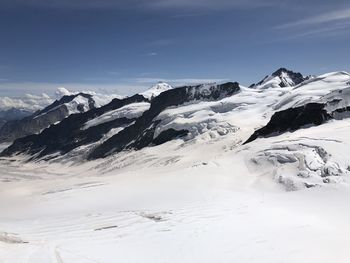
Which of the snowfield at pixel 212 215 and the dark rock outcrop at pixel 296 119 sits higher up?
the dark rock outcrop at pixel 296 119

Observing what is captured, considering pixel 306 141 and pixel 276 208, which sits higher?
pixel 306 141

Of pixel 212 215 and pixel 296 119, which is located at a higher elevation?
pixel 296 119

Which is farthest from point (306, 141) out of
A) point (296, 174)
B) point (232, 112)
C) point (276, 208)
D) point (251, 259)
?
point (232, 112)

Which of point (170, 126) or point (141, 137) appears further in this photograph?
point (141, 137)

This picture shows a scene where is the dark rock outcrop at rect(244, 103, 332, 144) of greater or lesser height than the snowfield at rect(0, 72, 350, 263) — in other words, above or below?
above

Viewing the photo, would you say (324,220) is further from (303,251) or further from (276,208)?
(303,251)

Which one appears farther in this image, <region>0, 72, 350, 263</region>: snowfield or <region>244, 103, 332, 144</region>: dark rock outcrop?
<region>244, 103, 332, 144</region>: dark rock outcrop

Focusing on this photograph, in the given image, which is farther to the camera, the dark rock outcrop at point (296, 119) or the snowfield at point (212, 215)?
the dark rock outcrop at point (296, 119)

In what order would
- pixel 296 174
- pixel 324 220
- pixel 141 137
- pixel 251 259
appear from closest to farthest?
1. pixel 251 259
2. pixel 324 220
3. pixel 296 174
4. pixel 141 137

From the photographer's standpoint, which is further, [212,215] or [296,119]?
[296,119]

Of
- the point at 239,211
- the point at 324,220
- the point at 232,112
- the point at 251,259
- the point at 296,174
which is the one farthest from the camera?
the point at 232,112
